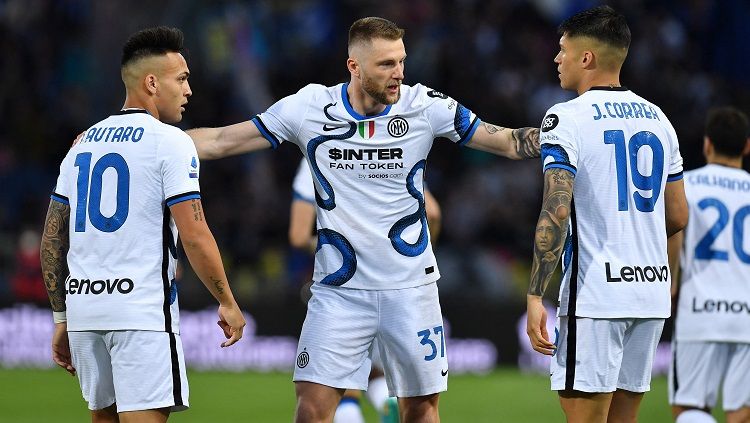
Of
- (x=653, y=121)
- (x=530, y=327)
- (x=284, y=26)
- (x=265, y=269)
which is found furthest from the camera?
(x=284, y=26)

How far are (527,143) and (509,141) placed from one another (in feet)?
0.31

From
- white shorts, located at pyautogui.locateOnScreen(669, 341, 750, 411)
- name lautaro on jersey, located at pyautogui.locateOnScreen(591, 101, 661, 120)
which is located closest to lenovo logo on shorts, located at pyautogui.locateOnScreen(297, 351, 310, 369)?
name lautaro on jersey, located at pyautogui.locateOnScreen(591, 101, 661, 120)

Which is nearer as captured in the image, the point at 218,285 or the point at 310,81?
the point at 218,285

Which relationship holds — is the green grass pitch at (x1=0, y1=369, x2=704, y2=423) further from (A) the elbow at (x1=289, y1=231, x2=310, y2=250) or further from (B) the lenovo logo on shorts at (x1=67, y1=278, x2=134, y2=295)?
(B) the lenovo logo on shorts at (x1=67, y1=278, x2=134, y2=295)

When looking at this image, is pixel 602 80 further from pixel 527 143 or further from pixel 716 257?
pixel 716 257

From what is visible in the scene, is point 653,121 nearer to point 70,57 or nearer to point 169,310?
point 169,310

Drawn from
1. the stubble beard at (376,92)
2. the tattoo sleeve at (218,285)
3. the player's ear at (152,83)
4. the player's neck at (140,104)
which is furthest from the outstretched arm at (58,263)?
the stubble beard at (376,92)

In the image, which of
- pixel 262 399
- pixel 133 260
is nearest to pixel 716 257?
pixel 133 260

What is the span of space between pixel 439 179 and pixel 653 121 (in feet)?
32.0

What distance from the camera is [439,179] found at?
50.8ft

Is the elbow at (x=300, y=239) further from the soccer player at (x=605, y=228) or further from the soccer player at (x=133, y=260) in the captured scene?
the soccer player at (x=605, y=228)

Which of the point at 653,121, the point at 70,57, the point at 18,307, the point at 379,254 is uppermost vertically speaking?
the point at 70,57

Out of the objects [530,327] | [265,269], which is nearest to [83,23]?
[265,269]

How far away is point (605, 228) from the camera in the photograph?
18.5ft
